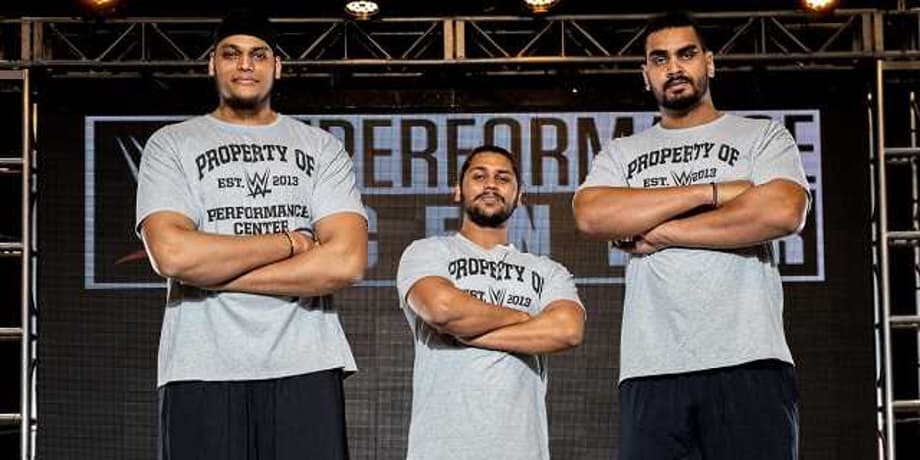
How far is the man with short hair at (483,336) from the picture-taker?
4.35 meters

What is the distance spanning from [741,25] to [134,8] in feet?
11.6

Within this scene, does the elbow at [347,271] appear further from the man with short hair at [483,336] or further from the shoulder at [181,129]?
the man with short hair at [483,336]

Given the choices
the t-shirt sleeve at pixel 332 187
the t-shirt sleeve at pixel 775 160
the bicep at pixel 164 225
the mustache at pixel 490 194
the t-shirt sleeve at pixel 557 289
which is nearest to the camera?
the bicep at pixel 164 225

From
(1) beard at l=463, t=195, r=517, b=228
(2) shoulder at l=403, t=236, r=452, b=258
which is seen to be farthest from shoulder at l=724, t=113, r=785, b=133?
(2) shoulder at l=403, t=236, r=452, b=258

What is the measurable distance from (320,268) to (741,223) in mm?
1101

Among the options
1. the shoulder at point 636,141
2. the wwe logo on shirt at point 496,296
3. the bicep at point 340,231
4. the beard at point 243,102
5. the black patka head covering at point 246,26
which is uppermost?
the black patka head covering at point 246,26

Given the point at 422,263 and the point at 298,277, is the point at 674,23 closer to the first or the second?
the point at 422,263

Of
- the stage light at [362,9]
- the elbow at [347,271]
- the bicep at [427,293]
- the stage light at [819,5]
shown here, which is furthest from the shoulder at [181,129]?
the stage light at [819,5]

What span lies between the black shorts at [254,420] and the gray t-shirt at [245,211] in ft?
0.12

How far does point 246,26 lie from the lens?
3.77 m

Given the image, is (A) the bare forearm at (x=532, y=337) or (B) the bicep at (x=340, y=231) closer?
(B) the bicep at (x=340, y=231)

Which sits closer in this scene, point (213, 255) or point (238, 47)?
point (213, 255)

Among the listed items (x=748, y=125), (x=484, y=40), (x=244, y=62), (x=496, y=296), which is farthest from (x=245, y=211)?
(x=484, y=40)

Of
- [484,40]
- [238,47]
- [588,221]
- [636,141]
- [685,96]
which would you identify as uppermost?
[484,40]
